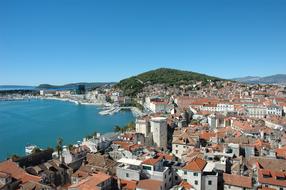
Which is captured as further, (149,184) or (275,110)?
(275,110)

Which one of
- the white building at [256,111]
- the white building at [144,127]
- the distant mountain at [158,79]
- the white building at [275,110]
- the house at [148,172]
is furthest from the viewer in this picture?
the distant mountain at [158,79]

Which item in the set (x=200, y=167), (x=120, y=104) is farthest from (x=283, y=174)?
(x=120, y=104)

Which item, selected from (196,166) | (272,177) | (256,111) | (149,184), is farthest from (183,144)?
(256,111)

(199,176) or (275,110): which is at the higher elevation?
(275,110)

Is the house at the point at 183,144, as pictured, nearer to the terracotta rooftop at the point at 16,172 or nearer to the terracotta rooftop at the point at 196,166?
the terracotta rooftop at the point at 196,166

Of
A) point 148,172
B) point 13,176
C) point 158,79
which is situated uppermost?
point 158,79

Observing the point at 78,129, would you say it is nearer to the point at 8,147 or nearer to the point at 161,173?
the point at 8,147

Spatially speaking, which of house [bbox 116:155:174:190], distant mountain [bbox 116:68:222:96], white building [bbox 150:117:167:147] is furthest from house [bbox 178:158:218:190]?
distant mountain [bbox 116:68:222:96]

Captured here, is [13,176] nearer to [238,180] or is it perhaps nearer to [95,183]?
[95,183]

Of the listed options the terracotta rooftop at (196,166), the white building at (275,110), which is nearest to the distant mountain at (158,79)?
the white building at (275,110)

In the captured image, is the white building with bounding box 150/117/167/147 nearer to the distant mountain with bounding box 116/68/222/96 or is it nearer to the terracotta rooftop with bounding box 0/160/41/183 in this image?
the terracotta rooftop with bounding box 0/160/41/183
